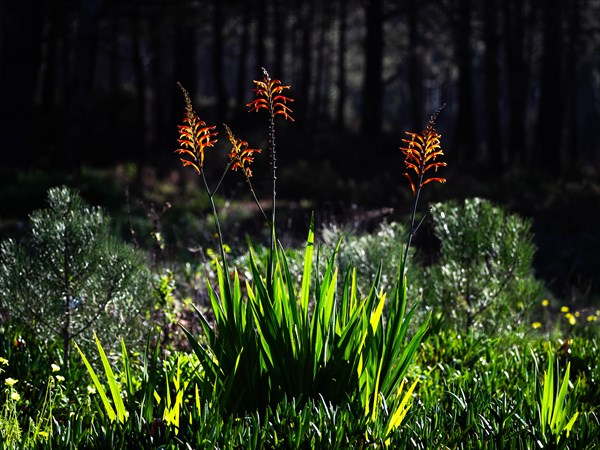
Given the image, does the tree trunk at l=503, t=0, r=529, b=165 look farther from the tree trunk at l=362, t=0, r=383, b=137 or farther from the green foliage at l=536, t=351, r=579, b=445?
the green foliage at l=536, t=351, r=579, b=445

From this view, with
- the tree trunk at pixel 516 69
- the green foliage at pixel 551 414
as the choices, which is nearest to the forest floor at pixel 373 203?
the tree trunk at pixel 516 69

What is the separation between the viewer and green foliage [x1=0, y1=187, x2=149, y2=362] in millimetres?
4777

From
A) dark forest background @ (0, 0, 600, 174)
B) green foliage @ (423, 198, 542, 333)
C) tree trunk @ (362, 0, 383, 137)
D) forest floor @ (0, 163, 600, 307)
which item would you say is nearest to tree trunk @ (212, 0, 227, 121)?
dark forest background @ (0, 0, 600, 174)

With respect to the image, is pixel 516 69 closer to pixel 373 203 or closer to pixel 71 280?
pixel 373 203

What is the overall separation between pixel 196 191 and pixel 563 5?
9.06 meters

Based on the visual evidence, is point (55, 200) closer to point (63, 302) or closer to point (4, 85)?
point (63, 302)

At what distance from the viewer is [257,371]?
11.6ft

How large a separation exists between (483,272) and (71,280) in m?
2.85

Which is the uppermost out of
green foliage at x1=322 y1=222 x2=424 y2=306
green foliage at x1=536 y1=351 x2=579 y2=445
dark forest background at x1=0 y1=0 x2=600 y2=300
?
dark forest background at x1=0 y1=0 x2=600 y2=300

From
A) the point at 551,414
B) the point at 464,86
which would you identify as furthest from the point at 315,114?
the point at 551,414

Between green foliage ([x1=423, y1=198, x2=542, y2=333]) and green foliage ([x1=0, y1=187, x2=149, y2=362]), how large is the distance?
2.21 metres

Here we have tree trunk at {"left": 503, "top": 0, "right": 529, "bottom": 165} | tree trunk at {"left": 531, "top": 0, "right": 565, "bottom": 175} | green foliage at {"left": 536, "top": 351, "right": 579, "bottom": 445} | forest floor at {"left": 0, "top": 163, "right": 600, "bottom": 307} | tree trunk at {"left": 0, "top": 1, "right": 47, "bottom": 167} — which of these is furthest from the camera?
tree trunk at {"left": 503, "top": 0, "right": 529, "bottom": 165}

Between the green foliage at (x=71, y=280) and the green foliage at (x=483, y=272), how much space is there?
2.21m

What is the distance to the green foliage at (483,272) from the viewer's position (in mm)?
5758
